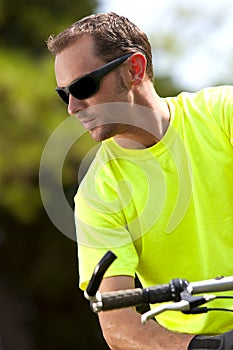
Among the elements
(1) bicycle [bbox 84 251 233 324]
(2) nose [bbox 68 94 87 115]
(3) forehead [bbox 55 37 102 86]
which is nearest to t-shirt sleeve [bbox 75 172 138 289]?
(2) nose [bbox 68 94 87 115]

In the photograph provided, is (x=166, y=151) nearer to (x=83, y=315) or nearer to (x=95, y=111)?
(x=95, y=111)

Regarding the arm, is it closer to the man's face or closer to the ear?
the man's face

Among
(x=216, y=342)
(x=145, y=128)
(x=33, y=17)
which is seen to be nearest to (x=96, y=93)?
(x=145, y=128)

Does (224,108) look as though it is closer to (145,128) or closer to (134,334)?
(145,128)

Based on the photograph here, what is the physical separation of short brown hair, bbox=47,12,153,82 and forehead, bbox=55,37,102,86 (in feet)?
0.07

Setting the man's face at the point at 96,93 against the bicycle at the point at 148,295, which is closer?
the bicycle at the point at 148,295

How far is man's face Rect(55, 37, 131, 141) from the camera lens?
2832mm

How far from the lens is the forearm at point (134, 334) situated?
2703 mm

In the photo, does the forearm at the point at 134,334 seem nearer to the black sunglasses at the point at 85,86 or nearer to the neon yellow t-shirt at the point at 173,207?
the neon yellow t-shirt at the point at 173,207

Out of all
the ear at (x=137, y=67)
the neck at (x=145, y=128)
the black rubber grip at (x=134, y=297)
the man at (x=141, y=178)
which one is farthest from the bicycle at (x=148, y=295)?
the ear at (x=137, y=67)

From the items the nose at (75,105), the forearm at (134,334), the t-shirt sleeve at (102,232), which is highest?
the nose at (75,105)

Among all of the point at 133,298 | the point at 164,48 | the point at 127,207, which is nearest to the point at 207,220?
the point at 127,207

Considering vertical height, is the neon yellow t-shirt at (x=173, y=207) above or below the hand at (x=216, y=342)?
above

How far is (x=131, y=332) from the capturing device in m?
2.79
